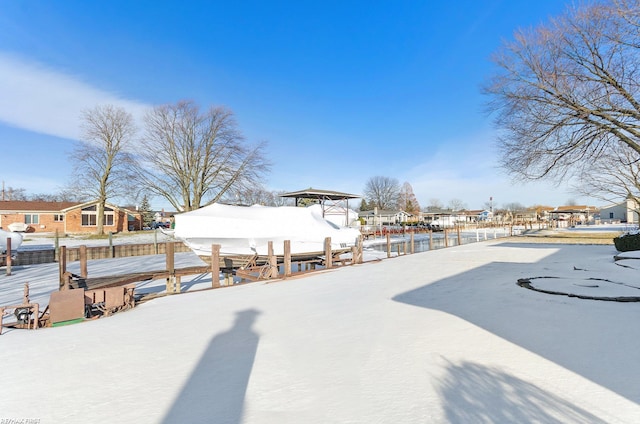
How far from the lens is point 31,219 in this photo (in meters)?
33.5

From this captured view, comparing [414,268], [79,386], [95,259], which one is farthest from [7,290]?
[414,268]

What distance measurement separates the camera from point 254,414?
2617mm

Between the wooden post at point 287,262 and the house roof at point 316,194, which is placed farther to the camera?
the house roof at point 316,194

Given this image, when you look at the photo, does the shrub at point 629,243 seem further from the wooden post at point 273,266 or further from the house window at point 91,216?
A: the house window at point 91,216

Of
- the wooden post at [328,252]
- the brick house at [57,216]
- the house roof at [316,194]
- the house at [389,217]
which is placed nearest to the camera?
the wooden post at [328,252]

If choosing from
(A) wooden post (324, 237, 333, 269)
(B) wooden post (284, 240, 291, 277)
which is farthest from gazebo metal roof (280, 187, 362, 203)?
(B) wooden post (284, 240, 291, 277)

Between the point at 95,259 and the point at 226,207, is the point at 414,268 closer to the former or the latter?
the point at 226,207

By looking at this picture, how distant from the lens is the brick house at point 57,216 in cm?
3266

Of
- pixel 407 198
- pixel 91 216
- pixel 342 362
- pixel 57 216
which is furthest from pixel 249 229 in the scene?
pixel 407 198

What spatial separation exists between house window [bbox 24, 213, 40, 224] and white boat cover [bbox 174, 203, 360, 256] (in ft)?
111

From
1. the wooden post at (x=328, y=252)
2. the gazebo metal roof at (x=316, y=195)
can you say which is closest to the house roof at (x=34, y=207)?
the gazebo metal roof at (x=316, y=195)

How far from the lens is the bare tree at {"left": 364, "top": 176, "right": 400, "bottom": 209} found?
Answer: 80.7 metres

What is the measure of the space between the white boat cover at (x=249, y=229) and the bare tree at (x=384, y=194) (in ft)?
228

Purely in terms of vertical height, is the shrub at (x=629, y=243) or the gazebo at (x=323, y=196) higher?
the gazebo at (x=323, y=196)
